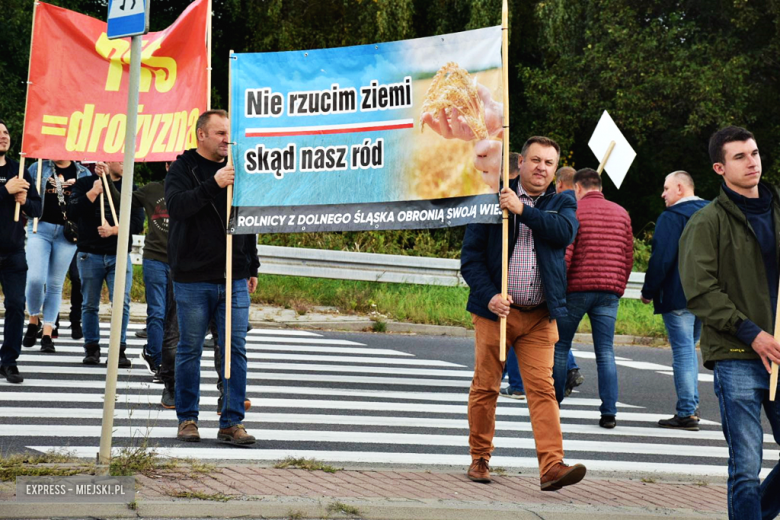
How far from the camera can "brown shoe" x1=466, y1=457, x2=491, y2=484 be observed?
657 centimetres

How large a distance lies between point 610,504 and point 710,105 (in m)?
21.4

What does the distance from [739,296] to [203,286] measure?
3530mm

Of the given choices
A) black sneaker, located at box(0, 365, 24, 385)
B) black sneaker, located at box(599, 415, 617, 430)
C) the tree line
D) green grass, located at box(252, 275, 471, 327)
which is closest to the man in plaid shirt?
black sneaker, located at box(599, 415, 617, 430)

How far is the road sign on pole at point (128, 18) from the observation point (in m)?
5.91

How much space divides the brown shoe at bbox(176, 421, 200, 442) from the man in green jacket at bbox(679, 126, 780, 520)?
137 inches

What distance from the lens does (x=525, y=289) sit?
6.56 metres

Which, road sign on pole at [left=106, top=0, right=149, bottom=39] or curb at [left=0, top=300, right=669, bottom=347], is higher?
road sign on pole at [left=106, top=0, right=149, bottom=39]

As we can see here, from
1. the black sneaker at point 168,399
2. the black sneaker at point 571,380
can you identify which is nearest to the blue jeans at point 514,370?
the black sneaker at point 571,380

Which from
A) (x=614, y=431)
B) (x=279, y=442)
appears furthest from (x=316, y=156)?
(x=614, y=431)

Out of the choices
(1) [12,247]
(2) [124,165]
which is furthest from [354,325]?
(2) [124,165]

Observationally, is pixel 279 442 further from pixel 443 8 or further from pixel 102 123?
pixel 443 8

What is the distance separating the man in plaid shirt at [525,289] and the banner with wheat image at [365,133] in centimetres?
23

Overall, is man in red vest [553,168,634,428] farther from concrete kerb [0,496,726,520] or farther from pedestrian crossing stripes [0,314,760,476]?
concrete kerb [0,496,726,520]

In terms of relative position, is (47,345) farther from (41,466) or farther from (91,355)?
(41,466)
